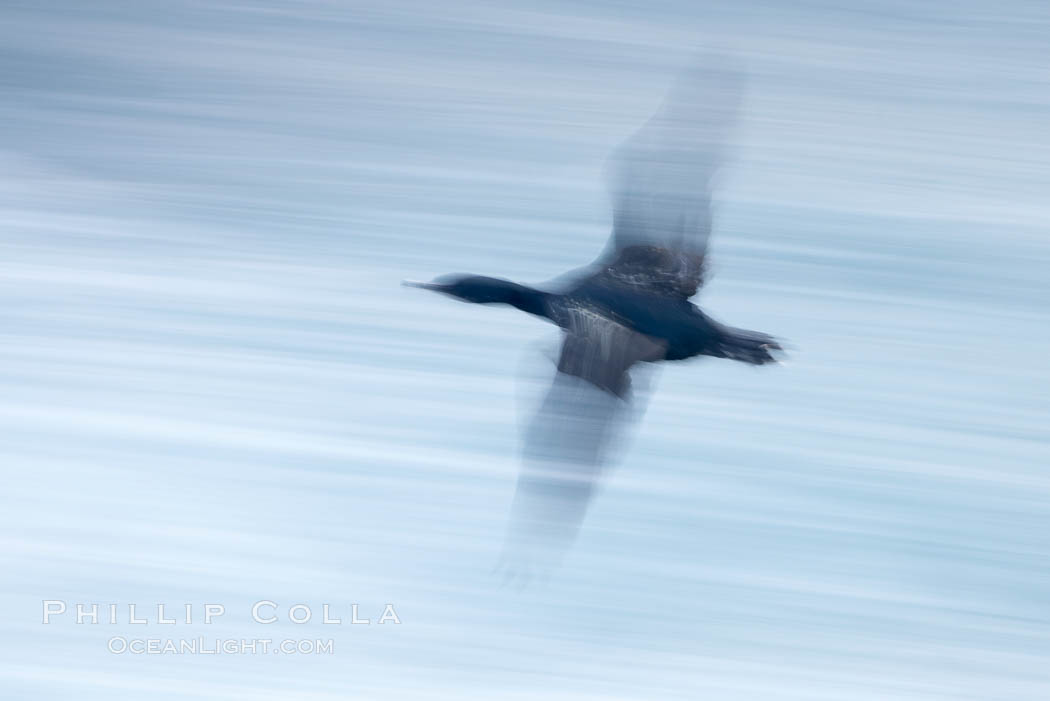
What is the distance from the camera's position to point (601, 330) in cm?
405

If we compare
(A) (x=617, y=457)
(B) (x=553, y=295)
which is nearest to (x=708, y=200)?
(B) (x=553, y=295)

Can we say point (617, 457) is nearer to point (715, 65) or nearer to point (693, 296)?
point (693, 296)

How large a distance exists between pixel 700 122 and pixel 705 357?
25.3 inches

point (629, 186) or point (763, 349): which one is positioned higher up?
point (629, 186)

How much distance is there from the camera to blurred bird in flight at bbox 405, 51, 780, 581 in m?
3.93

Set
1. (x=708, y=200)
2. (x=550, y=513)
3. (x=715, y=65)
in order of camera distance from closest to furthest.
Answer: (x=550, y=513) → (x=708, y=200) → (x=715, y=65)

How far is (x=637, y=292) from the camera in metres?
4.18

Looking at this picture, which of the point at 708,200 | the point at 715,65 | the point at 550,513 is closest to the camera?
the point at 550,513

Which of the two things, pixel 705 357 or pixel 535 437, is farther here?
pixel 705 357

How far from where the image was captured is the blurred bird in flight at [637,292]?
3932 mm

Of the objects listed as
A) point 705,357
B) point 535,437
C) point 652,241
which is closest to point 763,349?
point 705,357

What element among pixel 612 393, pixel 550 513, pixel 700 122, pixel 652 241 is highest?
pixel 700 122

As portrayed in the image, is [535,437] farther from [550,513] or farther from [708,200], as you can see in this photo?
[708,200]

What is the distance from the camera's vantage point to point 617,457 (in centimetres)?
388
